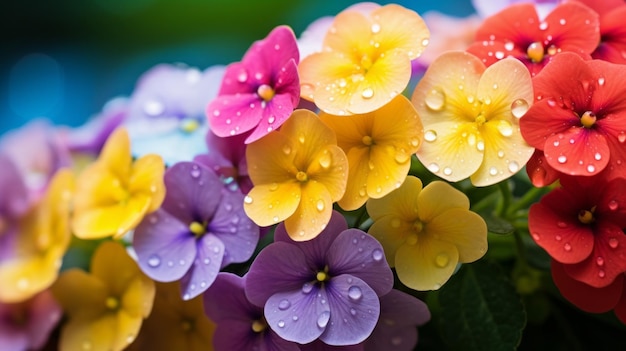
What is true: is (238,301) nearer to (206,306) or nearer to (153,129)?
(206,306)

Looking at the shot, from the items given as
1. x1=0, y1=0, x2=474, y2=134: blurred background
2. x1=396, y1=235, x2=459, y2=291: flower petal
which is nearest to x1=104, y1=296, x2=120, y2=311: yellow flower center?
x1=396, y1=235, x2=459, y2=291: flower petal

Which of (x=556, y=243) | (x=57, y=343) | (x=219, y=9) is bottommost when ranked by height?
(x=219, y=9)

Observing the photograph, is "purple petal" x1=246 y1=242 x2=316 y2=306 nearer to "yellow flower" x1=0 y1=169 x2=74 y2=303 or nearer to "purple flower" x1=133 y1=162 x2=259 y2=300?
"purple flower" x1=133 y1=162 x2=259 y2=300

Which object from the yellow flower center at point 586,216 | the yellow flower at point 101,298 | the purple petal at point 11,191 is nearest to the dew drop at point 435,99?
the yellow flower center at point 586,216

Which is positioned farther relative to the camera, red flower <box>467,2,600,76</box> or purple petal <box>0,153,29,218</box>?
purple petal <box>0,153,29,218</box>

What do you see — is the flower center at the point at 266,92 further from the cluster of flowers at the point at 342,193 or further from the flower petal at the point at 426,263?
the flower petal at the point at 426,263

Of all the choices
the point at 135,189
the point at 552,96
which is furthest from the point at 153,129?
the point at 552,96
